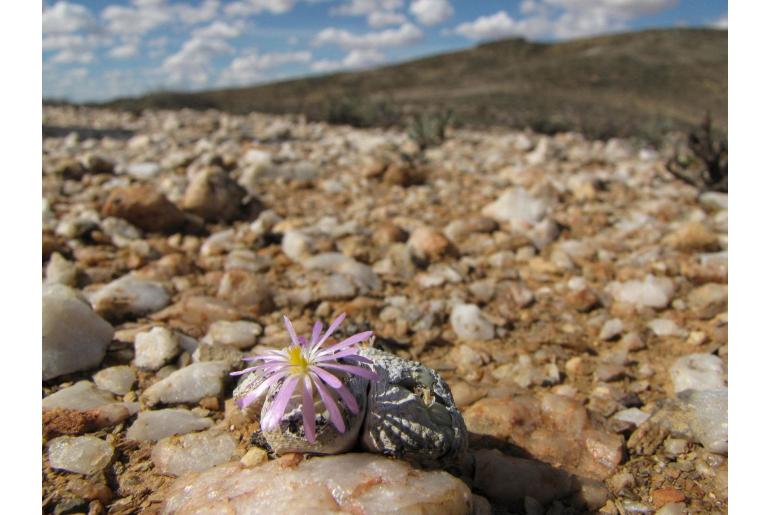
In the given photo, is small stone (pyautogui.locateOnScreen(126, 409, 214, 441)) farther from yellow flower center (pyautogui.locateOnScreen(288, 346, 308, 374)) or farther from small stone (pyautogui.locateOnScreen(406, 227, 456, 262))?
small stone (pyautogui.locateOnScreen(406, 227, 456, 262))

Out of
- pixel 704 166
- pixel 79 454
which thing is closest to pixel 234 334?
pixel 79 454

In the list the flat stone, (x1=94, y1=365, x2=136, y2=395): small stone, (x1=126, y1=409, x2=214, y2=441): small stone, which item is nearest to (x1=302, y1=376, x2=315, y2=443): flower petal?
(x1=126, y1=409, x2=214, y2=441): small stone

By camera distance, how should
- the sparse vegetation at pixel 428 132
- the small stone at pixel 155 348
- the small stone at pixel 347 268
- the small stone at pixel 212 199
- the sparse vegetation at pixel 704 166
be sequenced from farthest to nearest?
the sparse vegetation at pixel 428 132, the sparse vegetation at pixel 704 166, the small stone at pixel 212 199, the small stone at pixel 347 268, the small stone at pixel 155 348

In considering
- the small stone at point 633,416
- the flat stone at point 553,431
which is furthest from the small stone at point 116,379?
the small stone at point 633,416

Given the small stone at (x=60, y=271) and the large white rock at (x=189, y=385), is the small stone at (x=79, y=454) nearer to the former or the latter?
the large white rock at (x=189, y=385)

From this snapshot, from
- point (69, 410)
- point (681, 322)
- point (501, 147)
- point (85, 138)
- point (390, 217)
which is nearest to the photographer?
point (69, 410)

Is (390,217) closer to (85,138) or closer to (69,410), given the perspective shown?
(69,410)

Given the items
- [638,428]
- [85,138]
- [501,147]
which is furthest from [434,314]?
[85,138]

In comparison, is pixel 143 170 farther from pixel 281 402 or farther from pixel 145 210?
pixel 281 402
